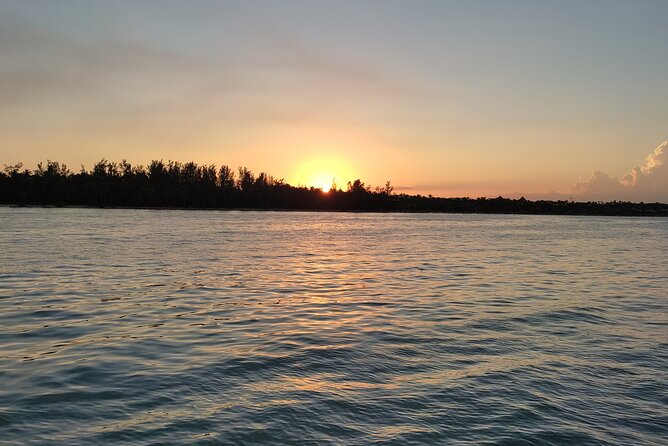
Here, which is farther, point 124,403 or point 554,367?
point 554,367

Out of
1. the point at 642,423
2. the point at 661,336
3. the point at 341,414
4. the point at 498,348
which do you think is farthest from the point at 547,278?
the point at 341,414

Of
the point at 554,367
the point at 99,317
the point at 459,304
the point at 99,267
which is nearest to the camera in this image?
the point at 554,367

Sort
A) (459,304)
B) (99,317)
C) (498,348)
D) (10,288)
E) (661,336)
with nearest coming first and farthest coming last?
(498,348) < (661,336) < (99,317) < (459,304) < (10,288)

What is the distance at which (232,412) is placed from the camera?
30.8ft

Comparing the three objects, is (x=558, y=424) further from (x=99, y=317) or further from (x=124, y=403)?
(x=99, y=317)

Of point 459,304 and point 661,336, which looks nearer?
point 661,336

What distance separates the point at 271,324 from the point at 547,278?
22.9 metres

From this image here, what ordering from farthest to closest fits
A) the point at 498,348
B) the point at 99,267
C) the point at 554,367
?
the point at 99,267, the point at 498,348, the point at 554,367

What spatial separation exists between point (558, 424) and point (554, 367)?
12.5ft

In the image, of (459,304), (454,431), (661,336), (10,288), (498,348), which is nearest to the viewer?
(454,431)

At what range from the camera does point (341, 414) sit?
9.34 m

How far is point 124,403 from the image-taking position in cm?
977

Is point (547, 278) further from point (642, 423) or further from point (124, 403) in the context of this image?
point (124, 403)

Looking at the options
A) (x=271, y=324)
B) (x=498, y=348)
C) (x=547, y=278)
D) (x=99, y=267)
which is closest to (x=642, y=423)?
(x=498, y=348)
